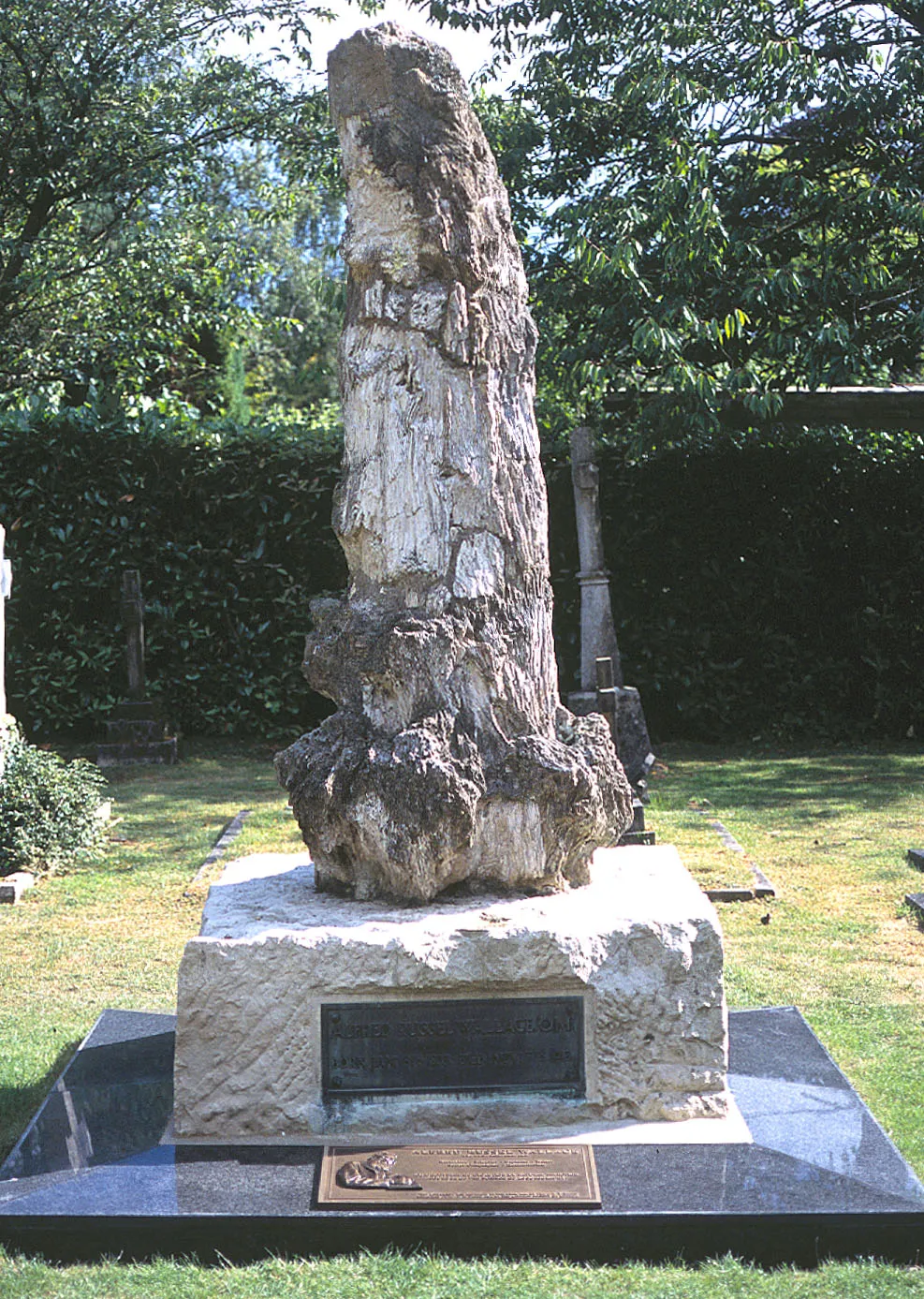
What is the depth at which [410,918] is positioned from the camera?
369 centimetres

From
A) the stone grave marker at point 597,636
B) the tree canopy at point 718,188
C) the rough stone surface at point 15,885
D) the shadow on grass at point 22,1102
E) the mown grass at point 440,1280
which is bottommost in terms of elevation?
the mown grass at point 440,1280

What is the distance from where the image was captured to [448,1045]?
11.8ft

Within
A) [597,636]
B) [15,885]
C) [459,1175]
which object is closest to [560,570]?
[597,636]

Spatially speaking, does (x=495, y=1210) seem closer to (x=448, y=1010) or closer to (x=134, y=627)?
(x=448, y=1010)

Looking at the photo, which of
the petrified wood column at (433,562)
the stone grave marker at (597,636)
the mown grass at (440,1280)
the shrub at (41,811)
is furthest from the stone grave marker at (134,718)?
the mown grass at (440,1280)

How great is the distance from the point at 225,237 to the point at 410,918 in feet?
46.3

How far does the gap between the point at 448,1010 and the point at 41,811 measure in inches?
187

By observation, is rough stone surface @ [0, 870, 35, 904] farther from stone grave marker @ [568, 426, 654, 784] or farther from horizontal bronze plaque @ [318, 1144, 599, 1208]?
horizontal bronze plaque @ [318, 1144, 599, 1208]

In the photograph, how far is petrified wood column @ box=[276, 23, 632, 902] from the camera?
380cm

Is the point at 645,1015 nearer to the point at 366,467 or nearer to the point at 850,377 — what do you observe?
the point at 366,467

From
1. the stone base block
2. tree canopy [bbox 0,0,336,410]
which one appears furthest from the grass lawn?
tree canopy [bbox 0,0,336,410]

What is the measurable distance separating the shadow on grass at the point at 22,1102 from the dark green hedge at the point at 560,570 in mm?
7053

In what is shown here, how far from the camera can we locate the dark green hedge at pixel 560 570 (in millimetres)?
11391

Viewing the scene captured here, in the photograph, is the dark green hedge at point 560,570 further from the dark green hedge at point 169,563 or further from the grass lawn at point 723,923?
the grass lawn at point 723,923
